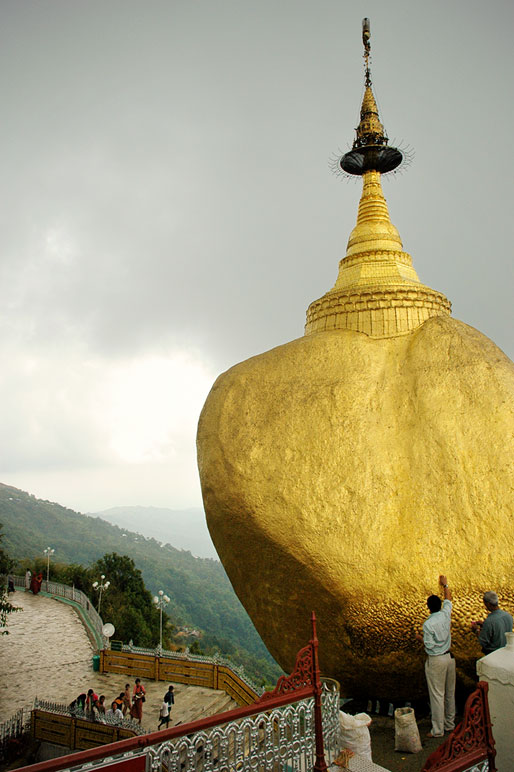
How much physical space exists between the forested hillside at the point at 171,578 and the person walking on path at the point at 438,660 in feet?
125

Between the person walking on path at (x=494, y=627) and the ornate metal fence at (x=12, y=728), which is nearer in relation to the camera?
the person walking on path at (x=494, y=627)

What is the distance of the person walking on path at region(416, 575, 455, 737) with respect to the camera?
17.2 feet

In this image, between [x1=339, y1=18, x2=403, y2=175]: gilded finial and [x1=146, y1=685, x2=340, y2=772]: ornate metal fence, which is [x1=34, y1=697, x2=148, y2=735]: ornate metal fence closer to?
[x1=146, y1=685, x2=340, y2=772]: ornate metal fence

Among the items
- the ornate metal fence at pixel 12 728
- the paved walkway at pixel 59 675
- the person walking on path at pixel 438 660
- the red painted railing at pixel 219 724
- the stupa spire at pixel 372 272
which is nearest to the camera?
the red painted railing at pixel 219 724

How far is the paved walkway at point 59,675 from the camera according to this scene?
14.1 meters

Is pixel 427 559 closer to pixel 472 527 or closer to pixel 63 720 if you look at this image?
pixel 472 527

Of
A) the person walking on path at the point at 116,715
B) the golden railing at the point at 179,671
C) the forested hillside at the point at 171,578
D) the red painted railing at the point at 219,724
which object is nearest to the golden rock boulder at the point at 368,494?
the red painted railing at the point at 219,724

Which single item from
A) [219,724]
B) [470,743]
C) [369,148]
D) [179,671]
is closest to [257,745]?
[219,724]

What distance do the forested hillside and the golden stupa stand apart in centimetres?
3724

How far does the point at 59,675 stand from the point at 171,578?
68.9 metres

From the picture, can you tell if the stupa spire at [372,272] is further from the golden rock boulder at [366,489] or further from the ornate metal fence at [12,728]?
the ornate metal fence at [12,728]

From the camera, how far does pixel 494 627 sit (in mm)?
5078

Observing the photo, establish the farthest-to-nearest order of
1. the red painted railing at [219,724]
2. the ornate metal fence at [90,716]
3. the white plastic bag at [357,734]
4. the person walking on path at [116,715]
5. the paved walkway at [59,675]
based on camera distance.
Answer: the paved walkway at [59,675]
the person walking on path at [116,715]
the ornate metal fence at [90,716]
the white plastic bag at [357,734]
the red painted railing at [219,724]

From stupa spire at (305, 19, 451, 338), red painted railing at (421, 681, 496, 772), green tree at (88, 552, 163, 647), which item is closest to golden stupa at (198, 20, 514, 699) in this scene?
stupa spire at (305, 19, 451, 338)
